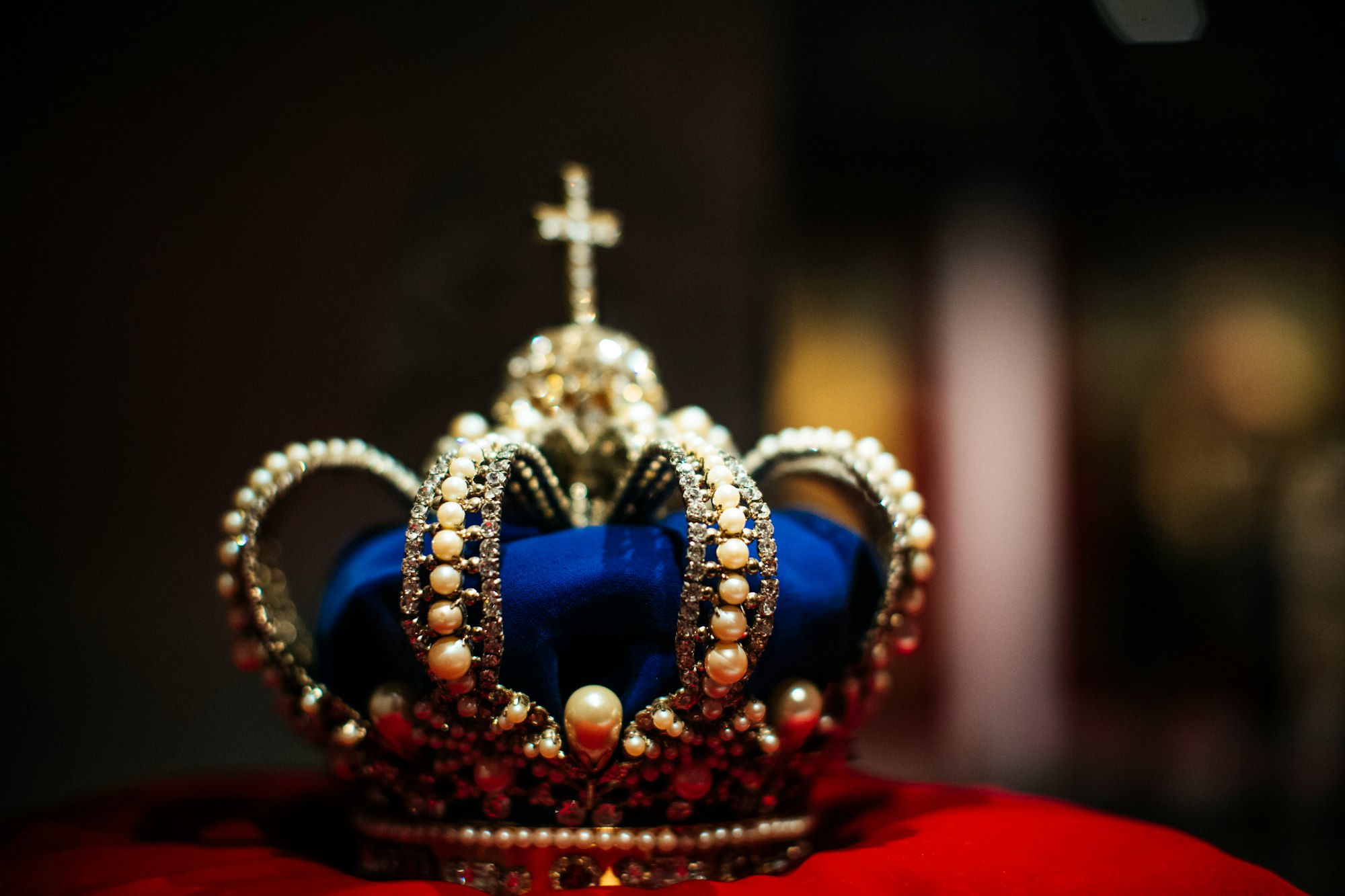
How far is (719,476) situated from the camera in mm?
560

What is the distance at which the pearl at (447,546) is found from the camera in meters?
0.53

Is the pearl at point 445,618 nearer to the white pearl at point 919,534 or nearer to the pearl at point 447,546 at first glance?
the pearl at point 447,546

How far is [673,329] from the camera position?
1.13 meters

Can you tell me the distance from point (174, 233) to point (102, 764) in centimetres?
60

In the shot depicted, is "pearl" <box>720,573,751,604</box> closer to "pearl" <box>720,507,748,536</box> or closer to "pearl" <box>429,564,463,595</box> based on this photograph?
"pearl" <box>720,507,748,536</box>

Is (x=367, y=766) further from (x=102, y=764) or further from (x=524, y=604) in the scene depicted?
(x=102, y=764)

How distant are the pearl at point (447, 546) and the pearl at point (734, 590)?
0.16 m

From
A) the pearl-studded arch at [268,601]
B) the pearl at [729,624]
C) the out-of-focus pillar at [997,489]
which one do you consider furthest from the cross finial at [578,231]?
the out-of-focus pillar at [997,489]

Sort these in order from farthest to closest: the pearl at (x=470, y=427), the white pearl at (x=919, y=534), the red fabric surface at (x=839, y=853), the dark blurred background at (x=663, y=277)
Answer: the dark blurred background at (x=663, y=277), the pearl at (x=470, y=427), the white pearl at (x=919, y=534), the red fabric surface at (x=839, y=853)

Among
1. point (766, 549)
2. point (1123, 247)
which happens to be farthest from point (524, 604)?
point (1123, 247)

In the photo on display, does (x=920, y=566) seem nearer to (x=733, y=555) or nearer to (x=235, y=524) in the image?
(x=733, y=555)

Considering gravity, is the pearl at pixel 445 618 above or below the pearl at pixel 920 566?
below

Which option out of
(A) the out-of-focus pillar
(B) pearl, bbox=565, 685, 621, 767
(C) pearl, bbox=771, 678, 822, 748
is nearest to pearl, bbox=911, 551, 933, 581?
(C) pearl, bbox=771, 678, 822, 748

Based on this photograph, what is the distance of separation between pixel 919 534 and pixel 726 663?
180 millimetres
